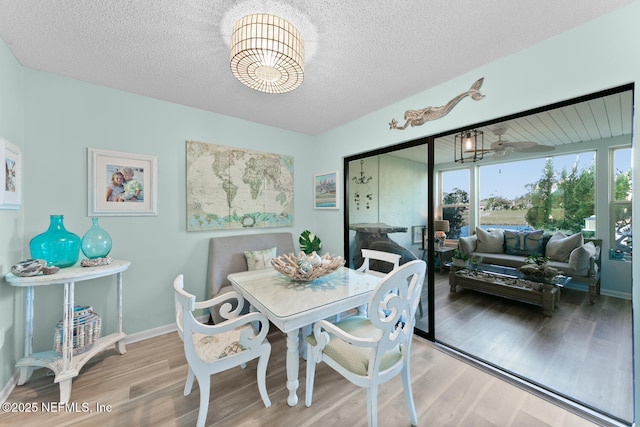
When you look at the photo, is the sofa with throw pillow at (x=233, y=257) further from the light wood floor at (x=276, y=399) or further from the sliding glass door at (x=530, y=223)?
the sliding glass door at (x=530, y=223)

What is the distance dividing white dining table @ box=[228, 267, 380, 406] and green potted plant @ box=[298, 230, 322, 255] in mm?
1261

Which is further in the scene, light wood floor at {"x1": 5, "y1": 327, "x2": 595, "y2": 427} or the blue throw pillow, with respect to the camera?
the blue throw pillow

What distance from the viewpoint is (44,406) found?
1.55 m

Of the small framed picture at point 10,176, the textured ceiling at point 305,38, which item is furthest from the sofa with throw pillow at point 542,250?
the small framed picture at point 10,176

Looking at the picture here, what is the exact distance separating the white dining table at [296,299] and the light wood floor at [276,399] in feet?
0.87

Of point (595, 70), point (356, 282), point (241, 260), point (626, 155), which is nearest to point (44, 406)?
point (241, 260)

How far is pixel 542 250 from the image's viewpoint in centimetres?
235

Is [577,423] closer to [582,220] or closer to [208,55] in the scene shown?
[582,220]

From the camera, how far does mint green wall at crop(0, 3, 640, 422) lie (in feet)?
4.98

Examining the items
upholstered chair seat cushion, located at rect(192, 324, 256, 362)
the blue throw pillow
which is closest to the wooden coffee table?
the blue throw pillow

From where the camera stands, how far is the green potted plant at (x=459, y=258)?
3.16 m

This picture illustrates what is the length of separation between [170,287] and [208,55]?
225 cm

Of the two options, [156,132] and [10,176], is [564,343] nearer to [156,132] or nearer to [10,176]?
[156,132]

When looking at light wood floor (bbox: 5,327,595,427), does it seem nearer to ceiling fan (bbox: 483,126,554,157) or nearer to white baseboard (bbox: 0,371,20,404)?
white baseboard (bbox: 0,371,20,404)
